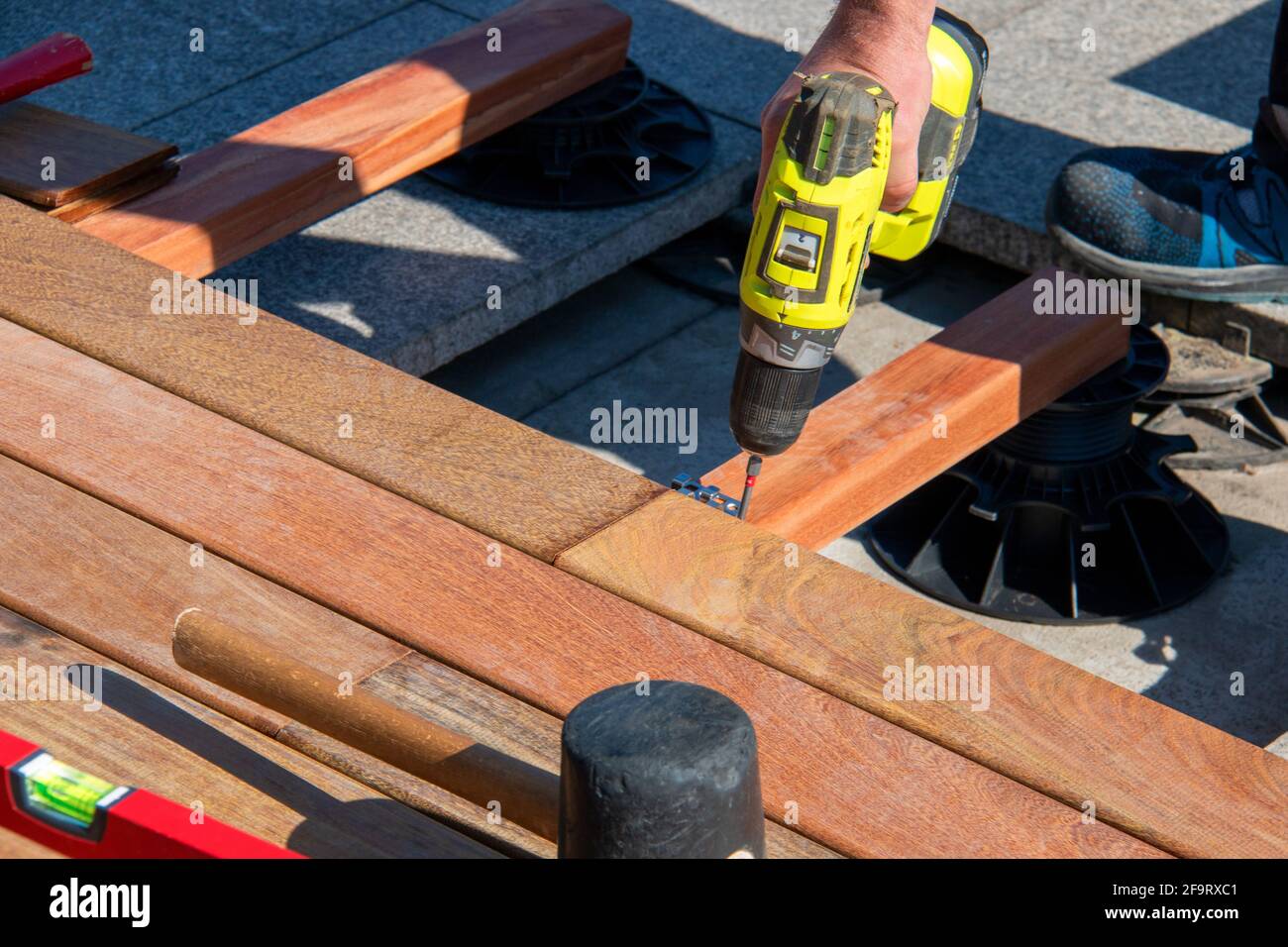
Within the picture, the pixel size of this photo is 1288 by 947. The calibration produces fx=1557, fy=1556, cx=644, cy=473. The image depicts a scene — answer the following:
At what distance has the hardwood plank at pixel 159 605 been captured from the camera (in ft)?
5.10

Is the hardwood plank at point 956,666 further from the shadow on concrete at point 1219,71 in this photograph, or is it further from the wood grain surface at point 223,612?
the shadow on concrete at point 1219,71

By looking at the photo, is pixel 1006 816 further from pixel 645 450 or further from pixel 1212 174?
pixel 1212 174

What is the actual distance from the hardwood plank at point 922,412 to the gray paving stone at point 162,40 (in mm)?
2472

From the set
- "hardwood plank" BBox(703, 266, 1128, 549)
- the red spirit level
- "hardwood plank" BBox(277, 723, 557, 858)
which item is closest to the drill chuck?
"hardwood plank" BBox(703, 266, 1128, 549)

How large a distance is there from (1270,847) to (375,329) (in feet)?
8.45

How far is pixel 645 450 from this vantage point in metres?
3.84

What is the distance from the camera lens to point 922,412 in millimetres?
2713

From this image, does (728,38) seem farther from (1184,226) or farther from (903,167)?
(903,167)

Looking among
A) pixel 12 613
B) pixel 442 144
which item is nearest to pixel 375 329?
pixel 442 144

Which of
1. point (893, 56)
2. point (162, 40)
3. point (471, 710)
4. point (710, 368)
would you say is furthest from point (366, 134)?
point (471, 710)

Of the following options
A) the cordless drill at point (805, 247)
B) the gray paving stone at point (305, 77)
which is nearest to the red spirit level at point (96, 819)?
the cordless drill at point (805, 247)

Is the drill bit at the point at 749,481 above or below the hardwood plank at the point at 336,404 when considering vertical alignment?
below

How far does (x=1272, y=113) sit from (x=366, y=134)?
82.6 inches

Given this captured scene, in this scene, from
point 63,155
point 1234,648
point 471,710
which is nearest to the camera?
point 471,710
